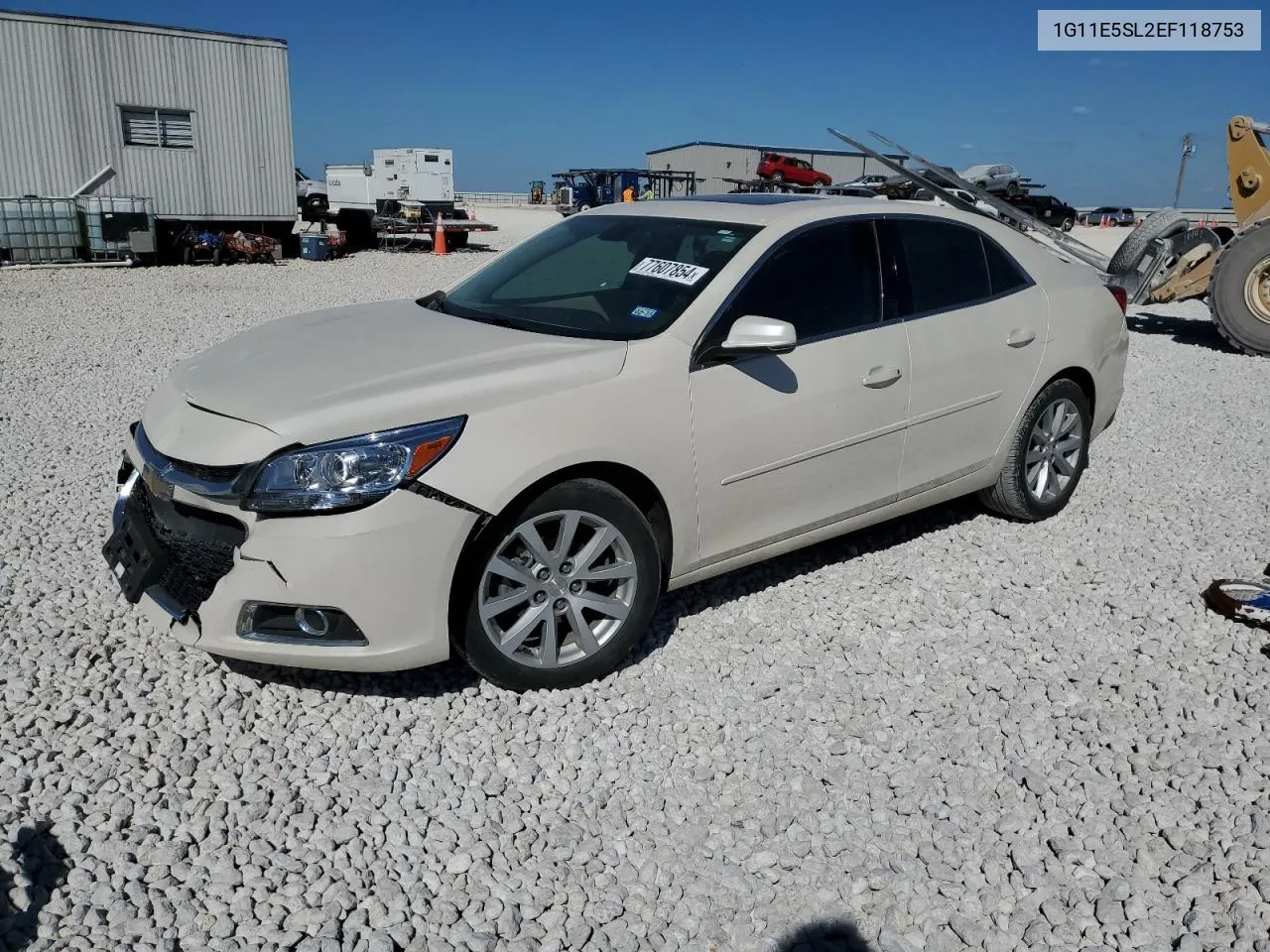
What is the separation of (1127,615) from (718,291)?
2.33m

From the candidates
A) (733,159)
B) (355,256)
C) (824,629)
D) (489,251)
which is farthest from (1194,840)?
(733,159)

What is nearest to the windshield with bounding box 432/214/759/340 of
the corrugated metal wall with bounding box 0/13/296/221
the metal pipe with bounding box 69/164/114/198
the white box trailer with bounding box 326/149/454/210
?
the metal pipe with bounding box 69/164/114/198

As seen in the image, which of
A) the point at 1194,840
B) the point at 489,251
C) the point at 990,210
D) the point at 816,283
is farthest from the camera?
the point at 489,251

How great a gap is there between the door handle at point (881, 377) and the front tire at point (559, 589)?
121 centimetres

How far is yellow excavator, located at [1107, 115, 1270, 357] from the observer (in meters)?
10.3

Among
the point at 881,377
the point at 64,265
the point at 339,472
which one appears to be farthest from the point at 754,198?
the point at 64,265

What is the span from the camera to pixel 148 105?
63.4 feet

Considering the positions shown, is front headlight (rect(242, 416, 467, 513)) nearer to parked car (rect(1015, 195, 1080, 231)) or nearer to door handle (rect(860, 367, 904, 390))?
door handle (rect(860, 367, 904, 390))

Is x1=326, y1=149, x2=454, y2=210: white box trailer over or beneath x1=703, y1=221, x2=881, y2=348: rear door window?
over

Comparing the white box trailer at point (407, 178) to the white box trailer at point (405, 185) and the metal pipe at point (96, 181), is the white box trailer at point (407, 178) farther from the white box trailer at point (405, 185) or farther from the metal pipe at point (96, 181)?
the metal pipe at point (96, 181)

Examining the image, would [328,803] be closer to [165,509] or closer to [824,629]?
[165,509]

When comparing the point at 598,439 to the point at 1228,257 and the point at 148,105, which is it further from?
the point at 148,105

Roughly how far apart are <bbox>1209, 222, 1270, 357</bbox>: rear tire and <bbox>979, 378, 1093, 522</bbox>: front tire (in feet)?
20.7

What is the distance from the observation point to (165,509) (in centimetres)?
326
